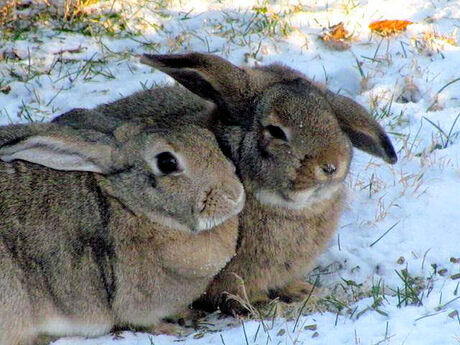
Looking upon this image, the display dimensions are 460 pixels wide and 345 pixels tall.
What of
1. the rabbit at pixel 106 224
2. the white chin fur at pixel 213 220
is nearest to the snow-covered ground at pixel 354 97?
the rabbit at pixel 106 224

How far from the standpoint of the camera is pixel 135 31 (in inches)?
332

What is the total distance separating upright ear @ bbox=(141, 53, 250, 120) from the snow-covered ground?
127 centimetres

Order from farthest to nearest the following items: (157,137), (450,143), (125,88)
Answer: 1. (125,88)
2. (450,143)
3. (157,137)

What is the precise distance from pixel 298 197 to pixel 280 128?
40cm

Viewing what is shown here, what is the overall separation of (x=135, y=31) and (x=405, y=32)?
2276mm

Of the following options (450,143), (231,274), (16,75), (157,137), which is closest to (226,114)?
(157,137)

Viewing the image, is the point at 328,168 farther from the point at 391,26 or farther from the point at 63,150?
the point at 391,26

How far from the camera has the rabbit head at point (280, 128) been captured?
5309mm

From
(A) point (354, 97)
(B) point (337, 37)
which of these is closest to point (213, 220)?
(A) point (354, 97)

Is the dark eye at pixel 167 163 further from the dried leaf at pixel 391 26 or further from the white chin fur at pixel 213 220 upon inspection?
the dried leaf at pixel 391 26

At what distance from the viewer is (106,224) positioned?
545cm

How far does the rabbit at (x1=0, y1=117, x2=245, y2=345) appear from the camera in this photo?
17.4 feet

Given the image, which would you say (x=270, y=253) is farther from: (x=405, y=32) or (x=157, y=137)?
(x=405, y=32)

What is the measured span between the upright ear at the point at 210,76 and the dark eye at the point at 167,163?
57 cm
